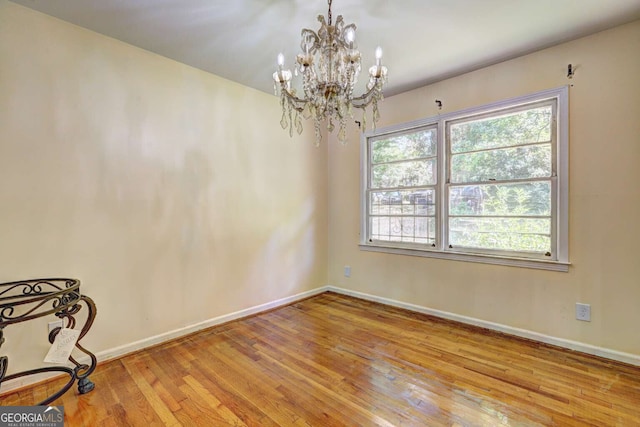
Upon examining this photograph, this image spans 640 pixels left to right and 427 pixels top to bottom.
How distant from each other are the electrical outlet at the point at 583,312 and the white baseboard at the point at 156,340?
276 cm

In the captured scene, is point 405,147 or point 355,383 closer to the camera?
point 355,383

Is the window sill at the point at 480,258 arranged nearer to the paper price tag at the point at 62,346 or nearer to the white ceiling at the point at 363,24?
the white ceiling at the point at 363,24

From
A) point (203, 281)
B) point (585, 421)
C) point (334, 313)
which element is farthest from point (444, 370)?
point (203, 281)

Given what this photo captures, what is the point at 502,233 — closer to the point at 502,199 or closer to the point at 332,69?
the point at 502,199

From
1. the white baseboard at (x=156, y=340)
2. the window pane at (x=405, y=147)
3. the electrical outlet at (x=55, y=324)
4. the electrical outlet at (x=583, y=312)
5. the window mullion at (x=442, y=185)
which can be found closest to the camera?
the white baseboard at (x=156, y=340)

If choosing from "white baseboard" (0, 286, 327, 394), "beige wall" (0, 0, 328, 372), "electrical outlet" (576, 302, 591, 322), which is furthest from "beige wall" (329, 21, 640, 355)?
"white baseboard" (0, 286, 327, 394)

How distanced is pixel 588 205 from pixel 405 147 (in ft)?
5.76

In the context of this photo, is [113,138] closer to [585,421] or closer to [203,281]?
[203,281]

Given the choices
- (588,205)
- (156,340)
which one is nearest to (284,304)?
(156,340)

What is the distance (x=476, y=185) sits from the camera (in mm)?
2893

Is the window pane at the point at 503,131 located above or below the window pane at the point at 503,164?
above

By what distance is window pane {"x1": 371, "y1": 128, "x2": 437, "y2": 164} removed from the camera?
3.26 metres

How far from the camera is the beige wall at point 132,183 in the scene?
1.96 meters

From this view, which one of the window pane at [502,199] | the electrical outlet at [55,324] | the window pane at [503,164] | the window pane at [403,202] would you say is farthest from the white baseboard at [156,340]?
the window pane at [503,164]
